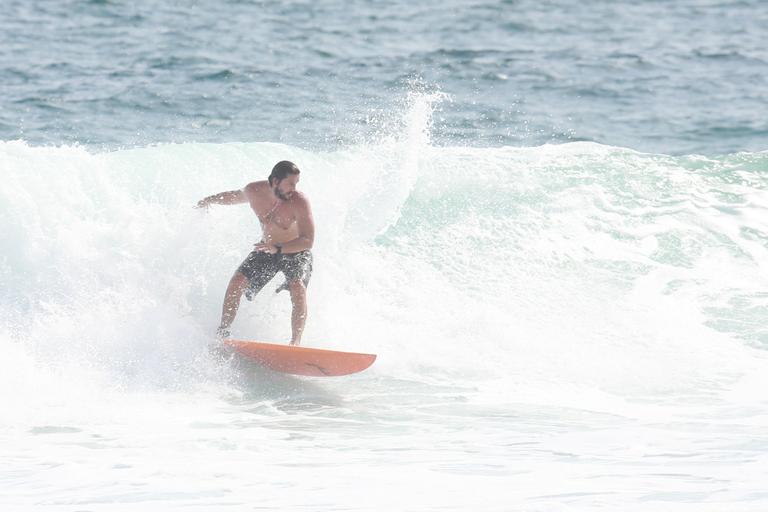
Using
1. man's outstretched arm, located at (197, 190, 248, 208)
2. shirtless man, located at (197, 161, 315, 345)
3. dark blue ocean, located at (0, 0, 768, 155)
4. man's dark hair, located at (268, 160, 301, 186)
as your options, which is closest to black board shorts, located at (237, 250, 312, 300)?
shirtless man, located at (197, 161, 315, 345)

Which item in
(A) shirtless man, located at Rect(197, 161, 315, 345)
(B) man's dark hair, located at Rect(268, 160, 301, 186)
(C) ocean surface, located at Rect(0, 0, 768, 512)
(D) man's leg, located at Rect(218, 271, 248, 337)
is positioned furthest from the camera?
(D) man's leg, located at Rect(218, 271, 248, 337)

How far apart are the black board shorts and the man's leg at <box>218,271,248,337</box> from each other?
4 cm

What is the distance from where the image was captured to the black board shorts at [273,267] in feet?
27.7

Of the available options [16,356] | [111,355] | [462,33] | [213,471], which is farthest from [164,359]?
[462,33]

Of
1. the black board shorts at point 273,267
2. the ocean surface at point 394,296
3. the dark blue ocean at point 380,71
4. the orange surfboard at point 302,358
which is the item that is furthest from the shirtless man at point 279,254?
the dark blue ocean at point 380,71

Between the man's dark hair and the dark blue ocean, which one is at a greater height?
the dark blue ocean

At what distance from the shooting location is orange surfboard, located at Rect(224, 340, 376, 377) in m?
8.27

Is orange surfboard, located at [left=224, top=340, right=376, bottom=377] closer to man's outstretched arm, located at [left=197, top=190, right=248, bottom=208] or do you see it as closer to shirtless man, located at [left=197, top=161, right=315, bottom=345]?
shirtless man, located at [left=197, top=161, right=315, bottom=345]

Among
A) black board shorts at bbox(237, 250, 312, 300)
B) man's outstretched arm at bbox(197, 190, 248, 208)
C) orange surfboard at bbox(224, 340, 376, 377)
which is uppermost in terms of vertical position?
man's outstretched arm at bbox(197, 190, 248, 208)

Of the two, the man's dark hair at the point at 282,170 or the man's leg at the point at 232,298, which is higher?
the man's dark hair at the point at 282,170

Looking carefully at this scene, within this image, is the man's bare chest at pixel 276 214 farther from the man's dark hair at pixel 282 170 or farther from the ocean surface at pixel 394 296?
the ocean surface at pixel 394 296

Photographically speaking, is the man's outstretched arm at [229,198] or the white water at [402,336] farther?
the man's outstretched arm at [229,198]

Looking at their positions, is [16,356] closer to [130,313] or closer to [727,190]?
[130,313]

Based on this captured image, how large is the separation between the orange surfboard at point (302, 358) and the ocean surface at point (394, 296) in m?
0.16
